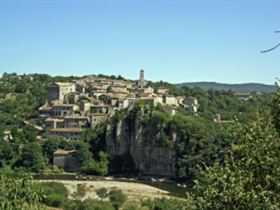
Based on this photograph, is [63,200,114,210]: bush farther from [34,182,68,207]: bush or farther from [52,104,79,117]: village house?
[52,104,79,117]: village house

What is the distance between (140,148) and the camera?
49.2 metres

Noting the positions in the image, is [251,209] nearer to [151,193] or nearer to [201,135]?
[151,193]

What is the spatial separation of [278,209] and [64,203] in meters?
21.7

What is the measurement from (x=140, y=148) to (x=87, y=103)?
1132 cm

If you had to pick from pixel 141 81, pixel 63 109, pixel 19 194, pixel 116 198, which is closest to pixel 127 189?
pixel 116 198

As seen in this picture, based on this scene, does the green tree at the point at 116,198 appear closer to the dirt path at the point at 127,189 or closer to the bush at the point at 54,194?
the dirt path at the point at 127,189

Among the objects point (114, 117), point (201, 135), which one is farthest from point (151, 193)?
point (114, 117)

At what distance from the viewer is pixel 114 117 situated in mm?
51250

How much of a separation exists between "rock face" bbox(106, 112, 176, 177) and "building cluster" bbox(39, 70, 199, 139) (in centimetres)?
360

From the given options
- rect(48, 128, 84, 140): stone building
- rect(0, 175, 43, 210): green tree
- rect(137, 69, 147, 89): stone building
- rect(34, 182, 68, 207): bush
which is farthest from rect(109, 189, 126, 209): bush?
rect(137, 69, 147, 89): stone building

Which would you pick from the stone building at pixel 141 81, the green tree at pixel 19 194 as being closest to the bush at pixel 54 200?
the green tree at pixel 19 194

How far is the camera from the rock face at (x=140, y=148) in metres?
47.5

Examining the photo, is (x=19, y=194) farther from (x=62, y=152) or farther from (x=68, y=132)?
(x=68, y=132)

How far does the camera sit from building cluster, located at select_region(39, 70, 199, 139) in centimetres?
5436
